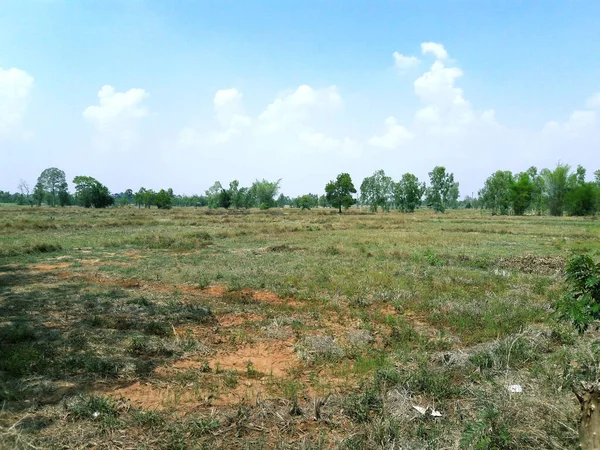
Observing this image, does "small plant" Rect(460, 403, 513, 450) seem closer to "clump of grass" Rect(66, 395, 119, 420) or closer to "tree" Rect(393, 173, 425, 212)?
"clump of grass" Rect(66, 395, 119, 420)

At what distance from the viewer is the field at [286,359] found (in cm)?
432

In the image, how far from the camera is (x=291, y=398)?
213 inches

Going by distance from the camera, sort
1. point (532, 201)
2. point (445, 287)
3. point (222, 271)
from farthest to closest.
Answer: point (532, 201) < point (222, 271) < point (445, 287)

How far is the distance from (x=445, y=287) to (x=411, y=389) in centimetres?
852

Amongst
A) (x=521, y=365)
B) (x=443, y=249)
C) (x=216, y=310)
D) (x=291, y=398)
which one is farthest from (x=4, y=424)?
(x=443, y=249)

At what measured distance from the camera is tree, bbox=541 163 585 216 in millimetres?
82625

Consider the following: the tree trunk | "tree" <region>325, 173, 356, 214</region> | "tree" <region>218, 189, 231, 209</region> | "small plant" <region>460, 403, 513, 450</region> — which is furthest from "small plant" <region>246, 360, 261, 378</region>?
"tree" <region>218, 189, 231, 209</region>

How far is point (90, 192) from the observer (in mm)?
92375

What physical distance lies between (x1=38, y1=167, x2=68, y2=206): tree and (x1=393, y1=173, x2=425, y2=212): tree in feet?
356

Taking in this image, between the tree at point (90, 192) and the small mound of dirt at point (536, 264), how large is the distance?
101m

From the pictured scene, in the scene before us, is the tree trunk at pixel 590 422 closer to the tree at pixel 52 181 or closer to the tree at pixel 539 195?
the tree at pixel 539 195

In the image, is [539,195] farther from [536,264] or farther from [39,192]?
[39,192]

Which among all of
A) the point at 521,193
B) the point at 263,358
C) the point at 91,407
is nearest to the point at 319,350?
the point at 263,358

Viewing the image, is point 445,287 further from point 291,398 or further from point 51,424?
point 51,424
